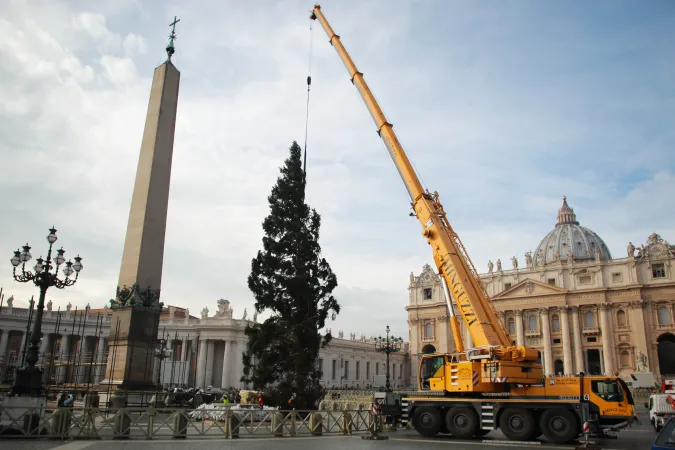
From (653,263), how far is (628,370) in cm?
1434

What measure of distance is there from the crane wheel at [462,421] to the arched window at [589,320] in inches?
2470

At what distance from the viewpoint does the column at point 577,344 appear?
7275 centimetres

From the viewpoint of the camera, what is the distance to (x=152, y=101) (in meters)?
22.3

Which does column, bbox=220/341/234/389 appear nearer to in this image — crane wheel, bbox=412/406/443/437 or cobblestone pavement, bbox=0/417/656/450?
crane wheel, bbox=412/406/443/437

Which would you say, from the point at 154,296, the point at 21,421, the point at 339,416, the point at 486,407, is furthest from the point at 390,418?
the point at 21,421

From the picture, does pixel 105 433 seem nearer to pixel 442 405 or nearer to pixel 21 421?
pixel 21 421

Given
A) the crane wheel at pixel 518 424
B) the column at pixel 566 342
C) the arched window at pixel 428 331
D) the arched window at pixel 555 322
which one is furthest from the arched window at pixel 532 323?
the crane wheel at pixel 518 424

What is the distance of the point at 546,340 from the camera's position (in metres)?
75.6

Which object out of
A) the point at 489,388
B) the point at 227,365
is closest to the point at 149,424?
the point at 489,388

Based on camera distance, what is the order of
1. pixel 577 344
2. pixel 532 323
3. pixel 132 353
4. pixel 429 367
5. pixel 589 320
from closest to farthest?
pixel 132 353 < pixel 429 367 < pixel 577 344 < pixel 589 320 < pixel 532 323

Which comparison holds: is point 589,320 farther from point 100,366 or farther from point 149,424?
point 149,424

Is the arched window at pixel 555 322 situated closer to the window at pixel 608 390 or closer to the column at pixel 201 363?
the column at pixel 201 363

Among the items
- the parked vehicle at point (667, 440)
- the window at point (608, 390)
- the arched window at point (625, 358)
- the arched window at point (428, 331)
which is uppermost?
the arched window at point (428, 331)

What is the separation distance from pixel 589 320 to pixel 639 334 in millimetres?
6641
